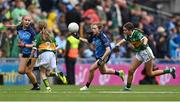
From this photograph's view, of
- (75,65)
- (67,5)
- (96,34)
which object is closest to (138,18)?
(67,5)

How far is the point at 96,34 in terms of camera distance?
25.0 m

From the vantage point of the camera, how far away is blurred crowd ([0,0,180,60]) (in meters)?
32.4

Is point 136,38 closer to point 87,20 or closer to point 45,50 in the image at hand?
point 45,50

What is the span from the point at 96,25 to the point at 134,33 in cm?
135

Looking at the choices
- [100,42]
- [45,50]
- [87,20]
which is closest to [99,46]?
[100,42]

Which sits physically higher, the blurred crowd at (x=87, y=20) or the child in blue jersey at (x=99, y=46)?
the blurred crowd at (x=87, y=20)

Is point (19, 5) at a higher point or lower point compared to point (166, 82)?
higher

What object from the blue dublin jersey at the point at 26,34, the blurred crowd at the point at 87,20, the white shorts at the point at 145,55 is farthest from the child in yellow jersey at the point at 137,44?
the blurred crowd at the point at 87,20

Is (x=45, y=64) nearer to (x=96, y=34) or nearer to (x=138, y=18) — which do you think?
(x=96, y=34)

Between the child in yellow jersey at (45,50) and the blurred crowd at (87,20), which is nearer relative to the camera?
the child in yellow jersey at (45,50)

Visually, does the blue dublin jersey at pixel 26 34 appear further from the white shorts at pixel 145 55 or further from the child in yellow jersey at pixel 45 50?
the white shorts at pixel 145 55

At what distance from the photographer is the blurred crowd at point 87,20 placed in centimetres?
3241

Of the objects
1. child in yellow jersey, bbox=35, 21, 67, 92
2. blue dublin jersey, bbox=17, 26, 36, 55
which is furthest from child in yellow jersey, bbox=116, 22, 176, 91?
blue dublin jersey, bbox=17, 26, 36, 55

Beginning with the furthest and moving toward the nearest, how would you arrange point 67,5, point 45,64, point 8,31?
point 67,5, point 8,31, point 45,64
